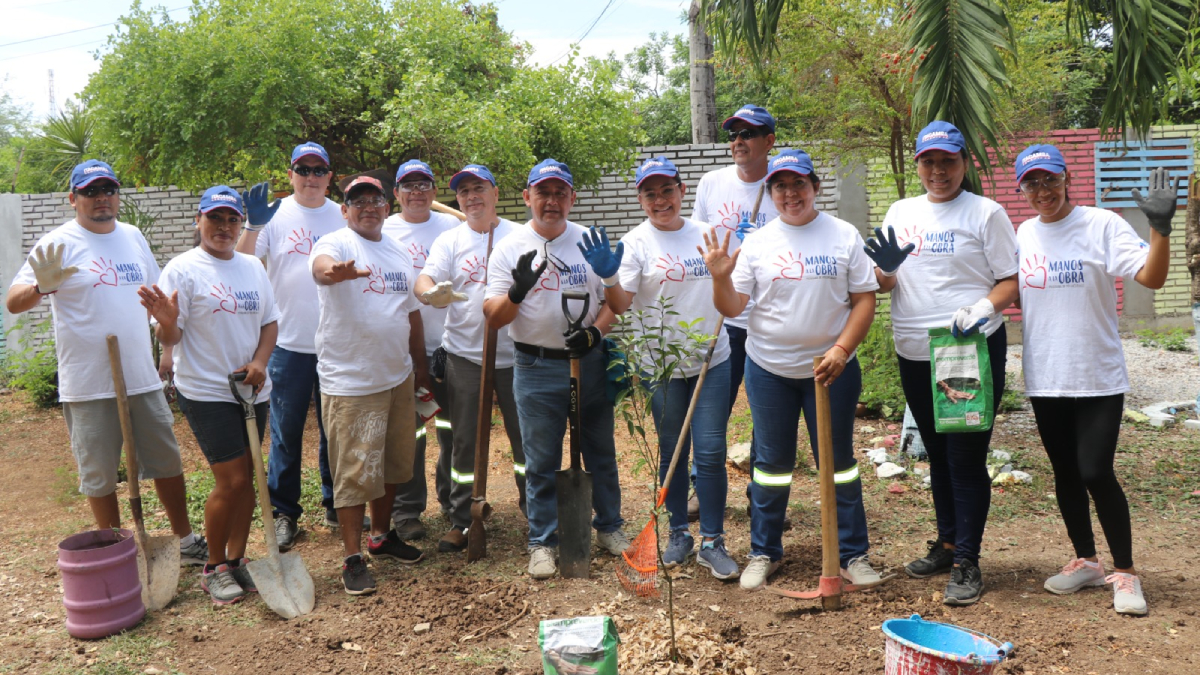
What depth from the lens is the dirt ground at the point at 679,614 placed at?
141 inches

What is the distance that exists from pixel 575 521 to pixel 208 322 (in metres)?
2.09

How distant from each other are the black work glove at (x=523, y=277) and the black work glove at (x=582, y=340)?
1.01ft

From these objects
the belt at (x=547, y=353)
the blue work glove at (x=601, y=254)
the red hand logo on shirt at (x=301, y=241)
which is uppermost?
the red hand logo on shirt at (x=301, y=241)

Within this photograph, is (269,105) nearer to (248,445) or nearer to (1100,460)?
(248,445)

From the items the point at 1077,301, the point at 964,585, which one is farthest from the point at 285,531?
the point at 1077,301

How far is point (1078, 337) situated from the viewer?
3.88 meters

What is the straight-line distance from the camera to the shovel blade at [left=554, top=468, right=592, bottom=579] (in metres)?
4.54

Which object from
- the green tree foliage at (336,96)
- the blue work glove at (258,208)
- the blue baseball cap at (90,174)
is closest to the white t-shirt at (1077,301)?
the blue work glove at (258,208)

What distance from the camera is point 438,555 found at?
504 cm

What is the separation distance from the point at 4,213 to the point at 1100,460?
39.7 ft

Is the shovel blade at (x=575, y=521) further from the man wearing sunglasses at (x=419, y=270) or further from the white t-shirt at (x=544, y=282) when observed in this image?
the man wearing sunglasses at (x=419, y=270)

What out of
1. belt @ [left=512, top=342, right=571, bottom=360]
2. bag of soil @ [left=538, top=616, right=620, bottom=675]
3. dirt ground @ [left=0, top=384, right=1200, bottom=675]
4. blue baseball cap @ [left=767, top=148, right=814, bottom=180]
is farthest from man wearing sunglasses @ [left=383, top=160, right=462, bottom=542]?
bag of soil @ [left=538, top=616, right=620, bottom=675]

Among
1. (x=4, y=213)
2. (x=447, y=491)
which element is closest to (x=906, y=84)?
(x=447, y=491)

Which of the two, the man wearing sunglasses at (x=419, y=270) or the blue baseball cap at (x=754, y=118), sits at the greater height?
the blue baseball cap at (x=754, y=118)
